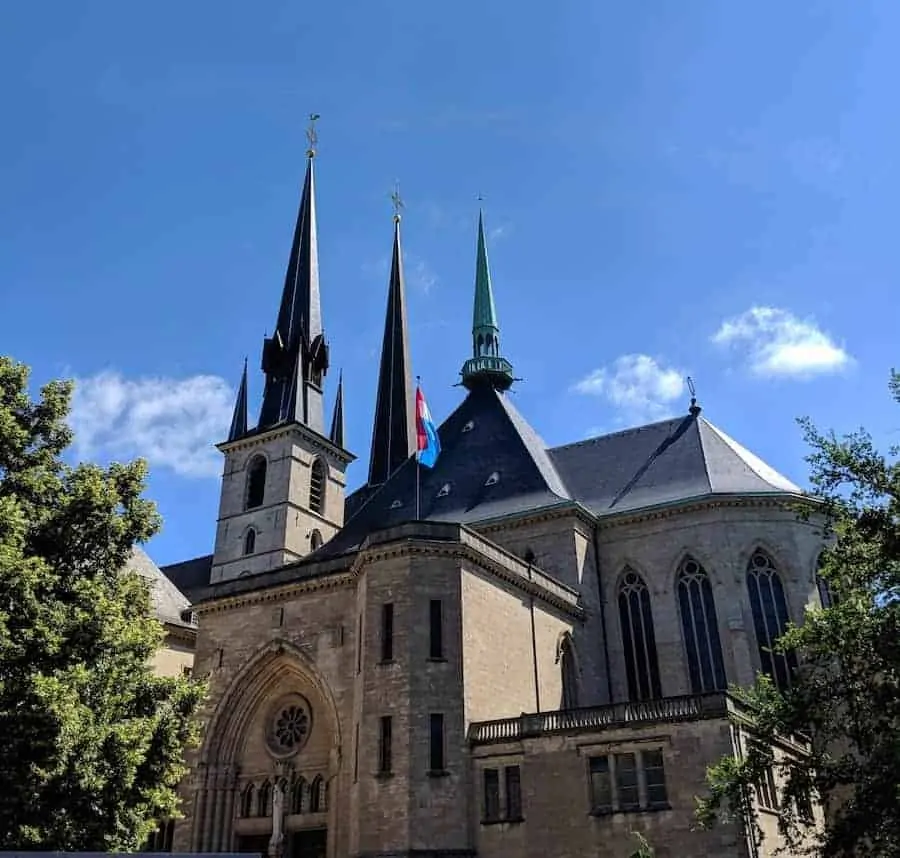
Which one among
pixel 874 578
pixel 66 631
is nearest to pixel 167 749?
pixel 66 631

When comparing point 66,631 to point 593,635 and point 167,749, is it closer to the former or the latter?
point 167,749

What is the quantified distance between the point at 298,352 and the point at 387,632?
1047 inches

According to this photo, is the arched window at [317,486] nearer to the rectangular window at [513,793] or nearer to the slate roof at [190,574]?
the slate roof at [190,574]

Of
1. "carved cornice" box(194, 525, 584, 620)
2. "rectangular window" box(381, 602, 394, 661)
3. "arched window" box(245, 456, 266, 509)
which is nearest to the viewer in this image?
"rectangular window" box(381, 602, 394, 661)

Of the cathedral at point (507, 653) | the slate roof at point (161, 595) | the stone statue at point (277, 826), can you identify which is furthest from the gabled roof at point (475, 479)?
the stone statue at point (277, 826)

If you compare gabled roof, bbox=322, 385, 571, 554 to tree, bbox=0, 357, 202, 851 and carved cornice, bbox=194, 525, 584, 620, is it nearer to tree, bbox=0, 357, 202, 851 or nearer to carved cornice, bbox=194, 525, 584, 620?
carved cornice, bbox=194, 525, 584, 620

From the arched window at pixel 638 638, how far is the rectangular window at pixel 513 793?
9.44 metres

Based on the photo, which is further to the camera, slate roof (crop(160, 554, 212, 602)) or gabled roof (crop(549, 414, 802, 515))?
slate roof (crop(160, 554, 212, 602))

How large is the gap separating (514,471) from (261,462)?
16754 mm

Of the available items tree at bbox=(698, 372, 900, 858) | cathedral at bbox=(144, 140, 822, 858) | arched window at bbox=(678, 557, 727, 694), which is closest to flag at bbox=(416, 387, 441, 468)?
cathedral at bbox=(144, 140, 822, 858)

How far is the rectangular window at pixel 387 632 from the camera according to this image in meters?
23.7

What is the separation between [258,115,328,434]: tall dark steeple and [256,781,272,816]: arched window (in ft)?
73.7

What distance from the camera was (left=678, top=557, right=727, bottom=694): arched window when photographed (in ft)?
97.9

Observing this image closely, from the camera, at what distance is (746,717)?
21.3 metres
